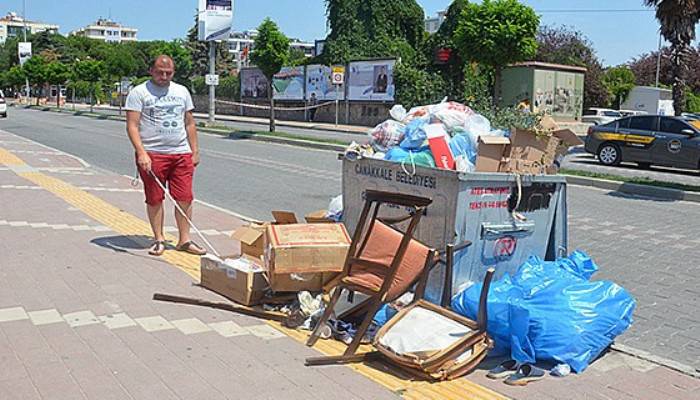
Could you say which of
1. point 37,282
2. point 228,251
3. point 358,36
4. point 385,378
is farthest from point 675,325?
point 358,36

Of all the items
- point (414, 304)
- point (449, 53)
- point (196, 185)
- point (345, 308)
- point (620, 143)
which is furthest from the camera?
point (449, 53)

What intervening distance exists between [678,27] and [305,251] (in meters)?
24.1

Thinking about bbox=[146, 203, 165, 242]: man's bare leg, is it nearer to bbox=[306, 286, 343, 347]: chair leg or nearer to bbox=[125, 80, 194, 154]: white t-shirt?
bbox=[125, 80, 194, 154]: white t-shirt

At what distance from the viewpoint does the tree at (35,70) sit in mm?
60250

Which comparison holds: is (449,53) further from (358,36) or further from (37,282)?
(37,282)

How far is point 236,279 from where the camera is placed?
5488 millimetres

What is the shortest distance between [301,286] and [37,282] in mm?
2214

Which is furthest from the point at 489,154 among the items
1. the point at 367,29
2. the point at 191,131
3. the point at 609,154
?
the point at 367,29

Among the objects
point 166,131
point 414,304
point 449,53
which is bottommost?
point 414,304

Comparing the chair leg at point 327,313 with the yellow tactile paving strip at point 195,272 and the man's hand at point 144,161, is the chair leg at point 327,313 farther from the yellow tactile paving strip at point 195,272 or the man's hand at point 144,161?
→ the man's hand at point 144,161

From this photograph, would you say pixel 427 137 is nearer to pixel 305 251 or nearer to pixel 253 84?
pixel 305 251

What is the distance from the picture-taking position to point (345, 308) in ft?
16.6

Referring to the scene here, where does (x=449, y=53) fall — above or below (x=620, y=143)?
above

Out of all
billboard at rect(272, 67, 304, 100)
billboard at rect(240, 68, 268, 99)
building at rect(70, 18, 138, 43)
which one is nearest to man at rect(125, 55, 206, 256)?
billboard at rect(272, 67, 304, 100)
